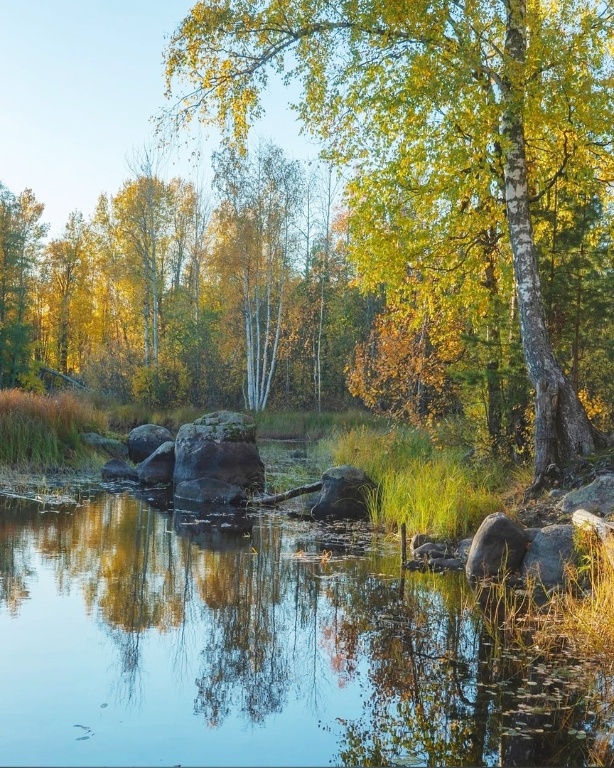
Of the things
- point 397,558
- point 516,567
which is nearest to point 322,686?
point 516,567

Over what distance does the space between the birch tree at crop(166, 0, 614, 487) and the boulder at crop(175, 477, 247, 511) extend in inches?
165

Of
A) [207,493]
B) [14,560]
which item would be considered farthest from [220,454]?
[14,560]

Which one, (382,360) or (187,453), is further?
(382,360)

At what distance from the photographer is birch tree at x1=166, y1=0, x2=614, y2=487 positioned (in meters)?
9.82

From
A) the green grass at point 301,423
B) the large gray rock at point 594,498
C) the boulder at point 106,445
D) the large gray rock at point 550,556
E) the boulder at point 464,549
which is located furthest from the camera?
the green grass at point 301,423

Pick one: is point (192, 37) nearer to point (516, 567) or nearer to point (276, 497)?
point (276, 497)

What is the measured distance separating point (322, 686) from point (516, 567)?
3194 millimetres

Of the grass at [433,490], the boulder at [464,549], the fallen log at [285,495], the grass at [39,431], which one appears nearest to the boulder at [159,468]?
the grass at [39,431]

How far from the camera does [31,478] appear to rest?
47.1ft

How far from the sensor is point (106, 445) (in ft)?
55.5

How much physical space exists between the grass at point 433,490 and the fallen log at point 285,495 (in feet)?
3.14

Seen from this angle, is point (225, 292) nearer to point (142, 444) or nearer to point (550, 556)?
point (142, 444)

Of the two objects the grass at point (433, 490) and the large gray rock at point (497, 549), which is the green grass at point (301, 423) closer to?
the grass at point (433, 490)

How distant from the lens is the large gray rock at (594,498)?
26.3 feet
